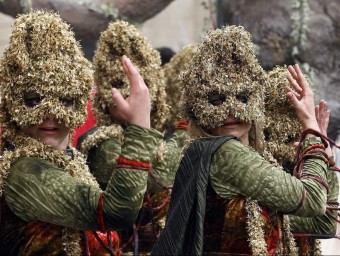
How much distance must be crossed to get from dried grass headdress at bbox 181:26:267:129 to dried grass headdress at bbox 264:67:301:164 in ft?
2.65

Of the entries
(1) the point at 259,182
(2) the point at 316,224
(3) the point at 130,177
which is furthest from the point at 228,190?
(2) the point at 316,224

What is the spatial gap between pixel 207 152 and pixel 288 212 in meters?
0.41

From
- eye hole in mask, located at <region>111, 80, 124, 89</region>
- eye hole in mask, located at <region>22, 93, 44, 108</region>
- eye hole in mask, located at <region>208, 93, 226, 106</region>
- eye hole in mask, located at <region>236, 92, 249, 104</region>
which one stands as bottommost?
eye hole in mask, located at <region>22, 93, 44, 108</region>

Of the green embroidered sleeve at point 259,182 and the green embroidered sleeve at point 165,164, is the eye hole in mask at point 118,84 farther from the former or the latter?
the green embroidered sleeve at point 259,182

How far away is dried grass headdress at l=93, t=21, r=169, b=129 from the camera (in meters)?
6.41

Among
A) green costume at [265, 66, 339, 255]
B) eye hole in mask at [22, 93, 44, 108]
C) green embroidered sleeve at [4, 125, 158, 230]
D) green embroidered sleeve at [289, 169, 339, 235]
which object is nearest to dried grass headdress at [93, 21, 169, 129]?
green costume at [265, 66, 339, 255]

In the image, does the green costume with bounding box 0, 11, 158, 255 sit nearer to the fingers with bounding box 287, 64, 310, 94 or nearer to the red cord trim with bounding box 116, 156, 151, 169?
the red cord trim with bounding box 116, 156, 151, 169

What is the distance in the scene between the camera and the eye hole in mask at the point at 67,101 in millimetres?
4547

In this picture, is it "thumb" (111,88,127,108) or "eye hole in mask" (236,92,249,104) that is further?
"eye hole in mask" (236,92,249,104)

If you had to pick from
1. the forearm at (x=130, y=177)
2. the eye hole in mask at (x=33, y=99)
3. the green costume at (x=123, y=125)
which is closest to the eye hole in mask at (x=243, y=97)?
the forearm at (x=130, y=177)

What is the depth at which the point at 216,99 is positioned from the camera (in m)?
4.51

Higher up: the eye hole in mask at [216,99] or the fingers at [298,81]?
the fingers at [298,81]

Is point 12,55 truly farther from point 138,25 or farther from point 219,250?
point 138,25

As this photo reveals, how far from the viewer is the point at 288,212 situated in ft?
14.1
